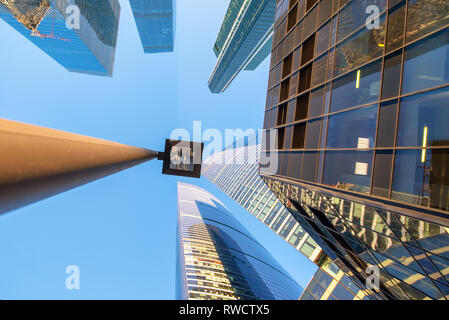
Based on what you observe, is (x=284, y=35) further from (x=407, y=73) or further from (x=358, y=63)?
(x=407, y=73)

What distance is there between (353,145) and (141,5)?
14785 centimetres

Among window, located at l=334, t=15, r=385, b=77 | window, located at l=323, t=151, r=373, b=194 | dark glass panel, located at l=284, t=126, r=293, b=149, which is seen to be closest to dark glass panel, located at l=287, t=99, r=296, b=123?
dark glass panel, located at l=284, t=126, r=293, b=149

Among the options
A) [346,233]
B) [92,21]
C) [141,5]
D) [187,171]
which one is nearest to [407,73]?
[346,233]

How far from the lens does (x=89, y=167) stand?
4.51 meters

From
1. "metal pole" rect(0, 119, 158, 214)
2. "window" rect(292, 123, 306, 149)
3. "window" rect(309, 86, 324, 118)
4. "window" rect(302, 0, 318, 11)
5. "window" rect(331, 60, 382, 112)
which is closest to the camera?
"metal pole" rect(0, 119, 158, 214)

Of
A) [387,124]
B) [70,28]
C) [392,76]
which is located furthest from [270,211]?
[70,28]

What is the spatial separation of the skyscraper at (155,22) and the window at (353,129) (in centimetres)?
13967

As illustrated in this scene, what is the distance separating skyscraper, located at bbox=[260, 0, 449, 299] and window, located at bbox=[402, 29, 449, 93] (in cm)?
4

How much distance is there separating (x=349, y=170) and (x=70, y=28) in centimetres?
10713

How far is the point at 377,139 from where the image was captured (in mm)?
9672

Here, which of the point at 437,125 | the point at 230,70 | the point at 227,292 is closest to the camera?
the point at 437,125

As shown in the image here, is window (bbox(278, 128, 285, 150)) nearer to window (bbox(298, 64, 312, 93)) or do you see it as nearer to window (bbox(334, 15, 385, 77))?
window (bbox(298, 64, 312, 93))

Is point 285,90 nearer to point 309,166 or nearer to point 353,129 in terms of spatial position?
point 309,166

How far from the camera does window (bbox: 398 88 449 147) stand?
743cm
